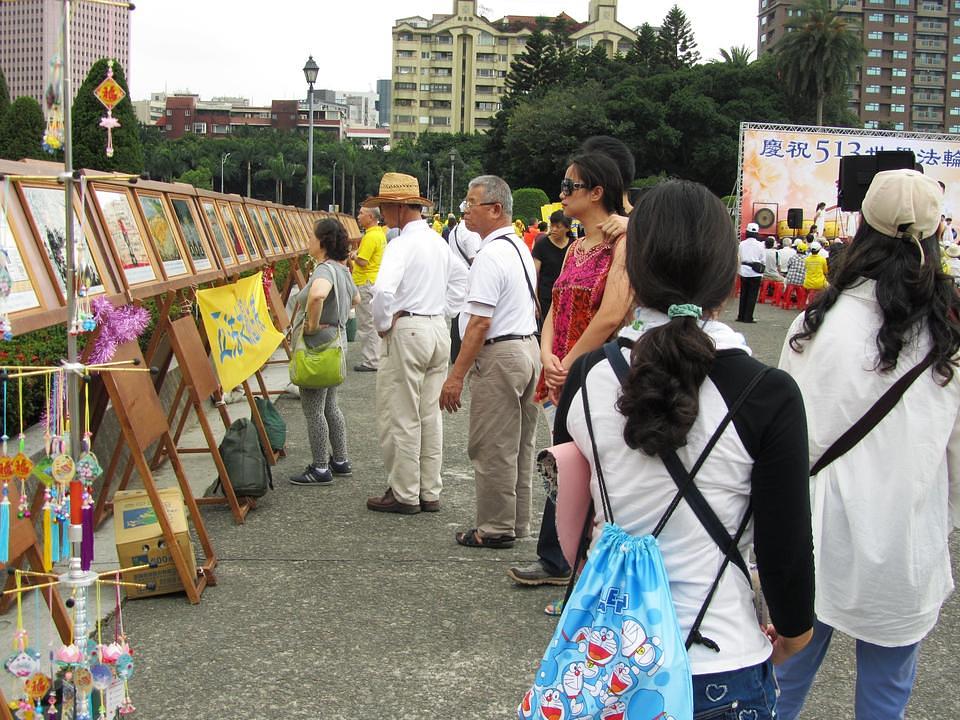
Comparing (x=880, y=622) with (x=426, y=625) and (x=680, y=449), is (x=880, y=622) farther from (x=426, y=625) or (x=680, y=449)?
(x=426, y=625)

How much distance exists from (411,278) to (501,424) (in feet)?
4.08

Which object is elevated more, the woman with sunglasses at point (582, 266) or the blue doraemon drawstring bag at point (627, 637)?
the woman with sunglasses at point (582, 266)

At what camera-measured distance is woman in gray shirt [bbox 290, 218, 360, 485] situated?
21.6 feet

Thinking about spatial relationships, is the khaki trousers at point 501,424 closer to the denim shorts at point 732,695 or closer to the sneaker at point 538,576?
the sneaker at point 538,576

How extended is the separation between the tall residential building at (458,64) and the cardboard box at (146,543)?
449ft

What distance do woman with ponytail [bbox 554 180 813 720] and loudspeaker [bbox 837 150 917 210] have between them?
5.87 ft

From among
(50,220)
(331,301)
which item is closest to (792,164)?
(331,301)

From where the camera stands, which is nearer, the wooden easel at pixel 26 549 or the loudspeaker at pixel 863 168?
the wooden easel at pixel 26 549

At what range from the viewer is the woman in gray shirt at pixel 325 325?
6.59 metres

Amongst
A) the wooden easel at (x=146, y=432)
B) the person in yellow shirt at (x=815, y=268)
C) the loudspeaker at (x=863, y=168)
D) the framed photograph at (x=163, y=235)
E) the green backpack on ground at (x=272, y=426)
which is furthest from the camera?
the person in yellow shirt at (x=815, y=268)

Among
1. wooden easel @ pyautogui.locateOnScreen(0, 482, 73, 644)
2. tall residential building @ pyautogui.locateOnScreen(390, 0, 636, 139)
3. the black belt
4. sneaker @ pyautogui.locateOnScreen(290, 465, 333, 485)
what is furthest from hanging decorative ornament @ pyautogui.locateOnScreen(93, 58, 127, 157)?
tall residential building @ pyautogui.locateOnScreen(390, 0, 636, 139)

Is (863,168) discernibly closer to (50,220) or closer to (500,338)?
(500,338)

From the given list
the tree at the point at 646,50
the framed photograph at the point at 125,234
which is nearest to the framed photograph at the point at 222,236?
the framed photograph at the point at 125,234

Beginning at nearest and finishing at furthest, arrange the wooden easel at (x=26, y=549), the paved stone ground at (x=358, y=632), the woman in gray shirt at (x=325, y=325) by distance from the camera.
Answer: the wooden easel at (x=26, y=549)
the paved stone ground at (x=358, y=632)
the woman in gray shirt at (x=325, y=325)
